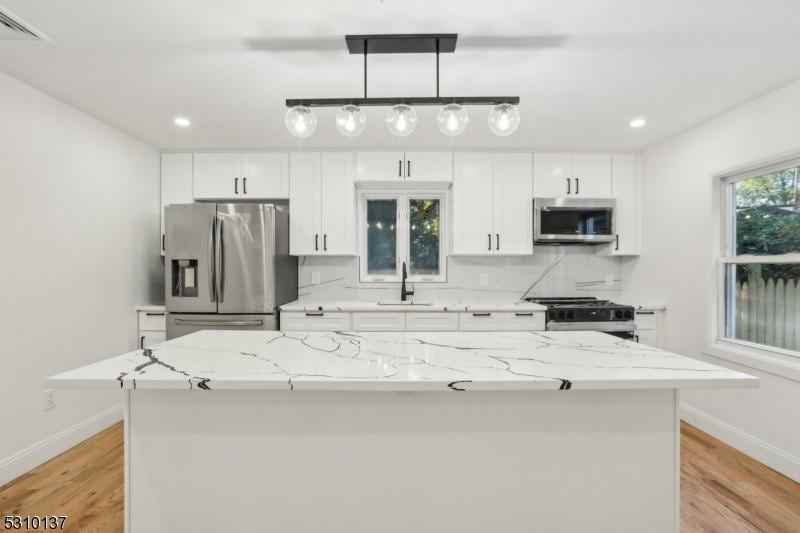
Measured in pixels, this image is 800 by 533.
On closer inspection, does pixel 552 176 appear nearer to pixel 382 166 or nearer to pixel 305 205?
pixel 382 166

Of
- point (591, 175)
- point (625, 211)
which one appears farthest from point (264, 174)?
point (625, 211)

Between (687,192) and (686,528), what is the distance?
96.3 inches

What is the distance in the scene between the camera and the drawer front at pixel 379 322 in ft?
10.1

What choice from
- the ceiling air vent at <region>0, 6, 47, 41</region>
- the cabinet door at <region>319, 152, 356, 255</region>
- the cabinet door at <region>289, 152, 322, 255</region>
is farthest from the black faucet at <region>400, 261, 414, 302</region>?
the ceiling air vent at <region>0, 6, 47, 41</region>

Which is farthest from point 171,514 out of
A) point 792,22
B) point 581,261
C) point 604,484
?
point 581,261

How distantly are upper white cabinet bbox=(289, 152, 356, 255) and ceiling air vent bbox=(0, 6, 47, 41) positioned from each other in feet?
5.99

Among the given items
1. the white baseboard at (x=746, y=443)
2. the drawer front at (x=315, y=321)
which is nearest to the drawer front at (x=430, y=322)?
the drawer front at (x=315, y=321)

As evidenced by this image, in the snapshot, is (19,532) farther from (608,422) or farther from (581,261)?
(581,261)

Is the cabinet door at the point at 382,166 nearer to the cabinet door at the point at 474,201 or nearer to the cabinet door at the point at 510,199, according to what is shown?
the cabinet door at the point at 474,201

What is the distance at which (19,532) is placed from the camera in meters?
1.73

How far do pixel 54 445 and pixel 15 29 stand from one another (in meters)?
2.49

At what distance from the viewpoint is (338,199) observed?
3369mm

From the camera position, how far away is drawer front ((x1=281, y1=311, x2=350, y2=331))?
306cm

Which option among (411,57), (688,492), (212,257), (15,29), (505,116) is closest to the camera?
(505,116)
